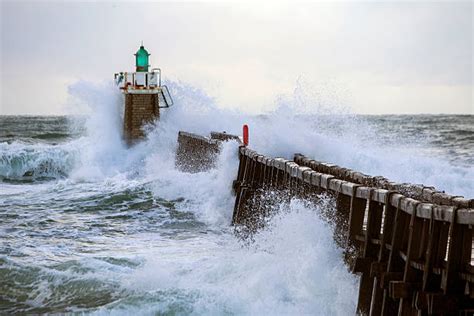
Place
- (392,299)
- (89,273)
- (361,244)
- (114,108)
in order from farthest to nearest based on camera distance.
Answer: (114,108) < (89,273) < (361,244) < (392,299)

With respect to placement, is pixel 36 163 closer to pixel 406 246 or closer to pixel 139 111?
pixel 139 111

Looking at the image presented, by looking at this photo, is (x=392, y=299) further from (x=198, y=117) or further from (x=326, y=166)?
(x=198, y=117)

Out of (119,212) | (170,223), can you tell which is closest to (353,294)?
(170,223)

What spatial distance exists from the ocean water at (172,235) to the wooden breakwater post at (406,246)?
0.48 m

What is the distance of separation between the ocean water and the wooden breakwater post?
0.48 metres

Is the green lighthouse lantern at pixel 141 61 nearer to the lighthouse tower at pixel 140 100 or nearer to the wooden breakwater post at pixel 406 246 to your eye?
the lighthouse tower at pixel 140 100

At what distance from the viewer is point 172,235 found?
13.8 metres

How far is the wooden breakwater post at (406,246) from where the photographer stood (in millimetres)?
6375

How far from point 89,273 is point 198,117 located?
16976mm

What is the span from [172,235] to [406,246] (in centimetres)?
708

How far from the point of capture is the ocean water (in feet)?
29.1

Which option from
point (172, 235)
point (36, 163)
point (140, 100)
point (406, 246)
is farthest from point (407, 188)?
point (36, 163)

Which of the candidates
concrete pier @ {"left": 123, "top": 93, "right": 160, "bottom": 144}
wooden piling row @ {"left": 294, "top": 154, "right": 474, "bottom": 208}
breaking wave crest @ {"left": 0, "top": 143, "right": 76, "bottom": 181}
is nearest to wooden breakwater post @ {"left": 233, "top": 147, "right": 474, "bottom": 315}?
wooden piling row @ {"left": 294, "top": 154, "right": 474, "bottom": 208}

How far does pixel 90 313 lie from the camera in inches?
352
